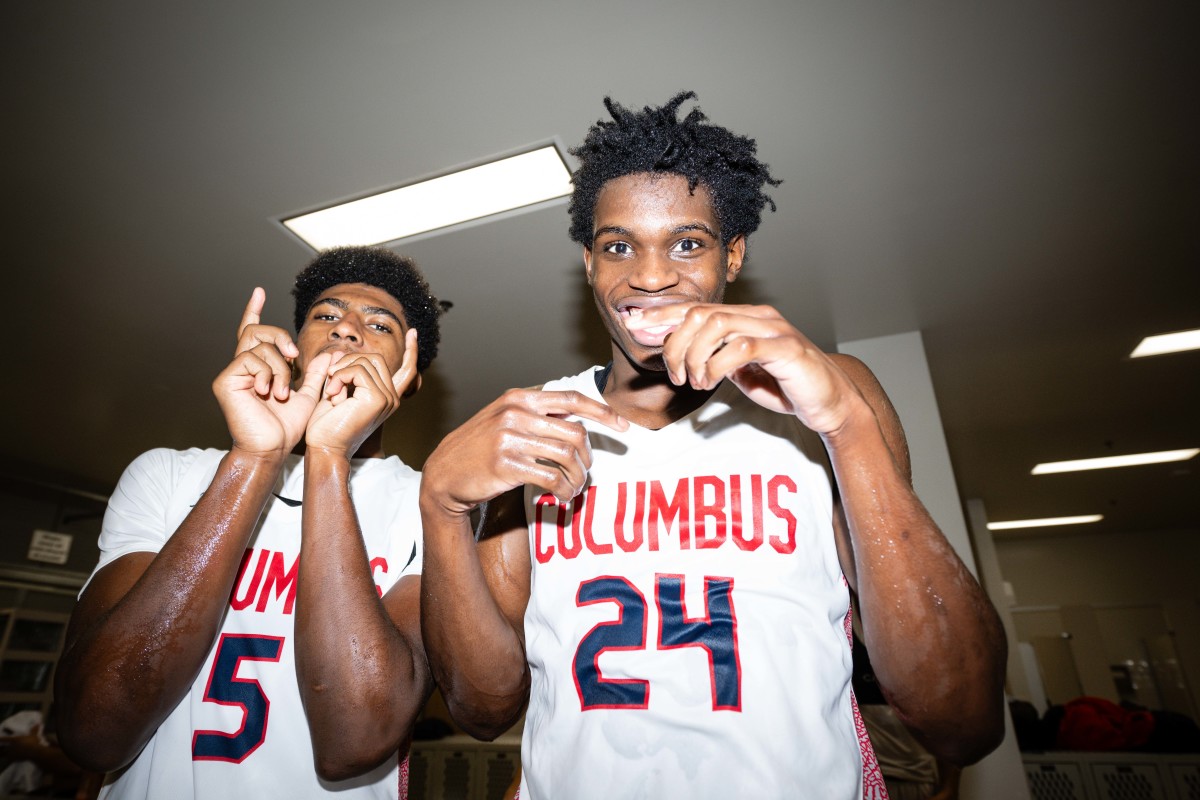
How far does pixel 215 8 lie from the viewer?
2.19m

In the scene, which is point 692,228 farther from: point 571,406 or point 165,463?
point 165,463

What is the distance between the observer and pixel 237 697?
1.32m

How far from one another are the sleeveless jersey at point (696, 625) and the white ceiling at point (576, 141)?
1.75 meters

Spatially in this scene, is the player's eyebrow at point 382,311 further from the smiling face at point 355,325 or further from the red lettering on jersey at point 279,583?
the red lettering on jersey at point 279,583

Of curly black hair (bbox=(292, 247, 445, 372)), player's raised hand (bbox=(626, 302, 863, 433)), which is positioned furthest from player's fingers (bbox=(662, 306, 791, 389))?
curly black hair (bbox=(292, 247, 445, 372))

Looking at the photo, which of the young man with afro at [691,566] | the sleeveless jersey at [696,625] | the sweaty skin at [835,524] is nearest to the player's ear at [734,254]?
the young man with afro at [691,566]

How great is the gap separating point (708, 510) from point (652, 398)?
0.31 metres

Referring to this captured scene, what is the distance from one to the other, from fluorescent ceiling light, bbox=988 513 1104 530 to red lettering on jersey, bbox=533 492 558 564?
10.9m

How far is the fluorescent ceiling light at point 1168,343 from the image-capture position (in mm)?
4543

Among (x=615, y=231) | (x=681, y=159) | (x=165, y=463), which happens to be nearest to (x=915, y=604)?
(x=615, y=231)

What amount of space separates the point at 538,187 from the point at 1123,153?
2.69 m

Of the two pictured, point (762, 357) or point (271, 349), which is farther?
point (271, 349)

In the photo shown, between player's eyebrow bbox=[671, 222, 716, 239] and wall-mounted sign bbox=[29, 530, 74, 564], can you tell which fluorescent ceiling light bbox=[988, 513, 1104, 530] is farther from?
wall-mounted sign bbox=[29, 530, 74, 564]

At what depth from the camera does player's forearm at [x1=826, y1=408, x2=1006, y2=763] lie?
3.16 feet
